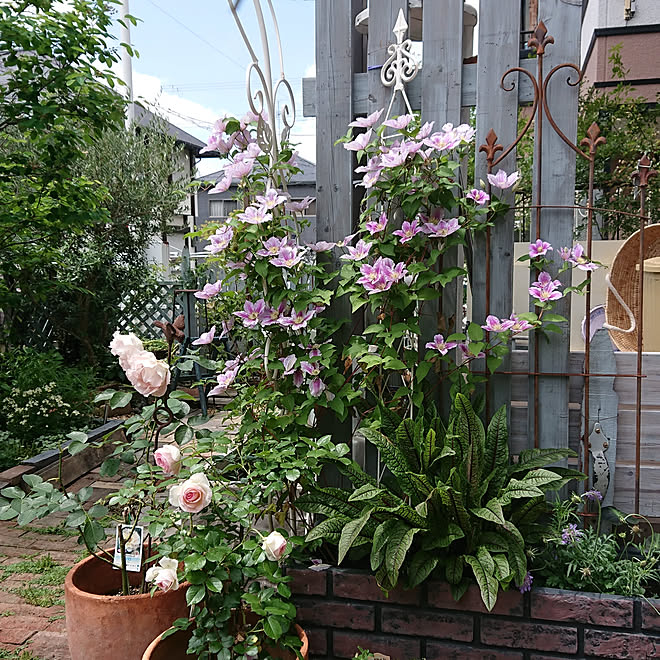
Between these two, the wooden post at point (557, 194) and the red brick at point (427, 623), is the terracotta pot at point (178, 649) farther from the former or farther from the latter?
the wooden post at point (557, 194)

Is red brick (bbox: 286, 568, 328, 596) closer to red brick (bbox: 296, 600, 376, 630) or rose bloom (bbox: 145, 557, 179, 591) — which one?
red brick (bbox: 296, 600, 376, 630)

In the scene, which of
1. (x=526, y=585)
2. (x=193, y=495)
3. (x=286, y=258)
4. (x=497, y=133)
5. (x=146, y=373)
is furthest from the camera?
(x=497, y=133)

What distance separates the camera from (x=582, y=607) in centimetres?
168

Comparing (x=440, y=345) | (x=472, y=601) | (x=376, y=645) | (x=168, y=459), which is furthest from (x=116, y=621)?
(x=440, y=345)

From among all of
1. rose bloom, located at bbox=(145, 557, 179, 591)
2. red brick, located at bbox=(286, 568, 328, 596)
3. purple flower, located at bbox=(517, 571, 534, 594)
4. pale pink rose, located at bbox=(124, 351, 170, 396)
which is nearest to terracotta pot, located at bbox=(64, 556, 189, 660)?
rose bloom, located at bbox=(145, 557, 179, 591)

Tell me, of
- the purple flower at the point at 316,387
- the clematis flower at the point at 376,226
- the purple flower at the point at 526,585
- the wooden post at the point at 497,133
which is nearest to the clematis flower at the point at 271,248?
the clematis flower at the point at 376,226

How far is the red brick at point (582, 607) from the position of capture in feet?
5.43

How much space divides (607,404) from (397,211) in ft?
3.08

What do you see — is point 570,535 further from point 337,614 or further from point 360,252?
point 360,252

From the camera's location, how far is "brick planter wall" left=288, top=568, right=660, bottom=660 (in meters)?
1.66

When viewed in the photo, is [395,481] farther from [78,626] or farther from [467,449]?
[78,626]

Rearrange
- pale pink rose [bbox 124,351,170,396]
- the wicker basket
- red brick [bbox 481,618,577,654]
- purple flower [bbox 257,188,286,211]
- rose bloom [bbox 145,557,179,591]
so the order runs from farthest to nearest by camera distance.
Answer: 1. the wicker basket
2. purple flower [bbox 257,188,286,211]
3. red brick [bbox 481,618,577,654]
4. pale pink rose [bbox 124,351,170,396]
5. rose bloom [bbox 145,557,179,591]

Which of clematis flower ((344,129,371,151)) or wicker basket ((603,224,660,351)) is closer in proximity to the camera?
clematis flower ((344,129,371,151))

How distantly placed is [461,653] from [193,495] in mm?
901
